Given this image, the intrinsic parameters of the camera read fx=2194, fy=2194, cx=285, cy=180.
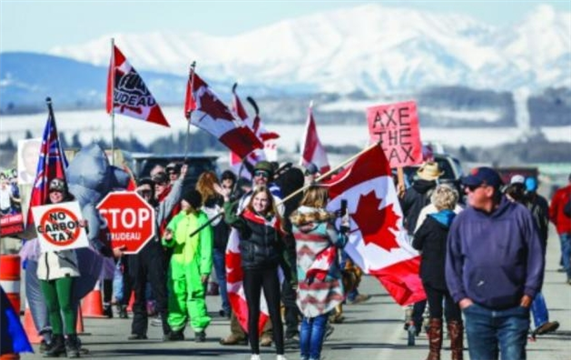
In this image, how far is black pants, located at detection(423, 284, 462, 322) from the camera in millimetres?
17016

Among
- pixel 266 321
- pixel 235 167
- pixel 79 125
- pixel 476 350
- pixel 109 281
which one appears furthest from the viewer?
pixel 79 125

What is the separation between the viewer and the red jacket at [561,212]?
31781 mm

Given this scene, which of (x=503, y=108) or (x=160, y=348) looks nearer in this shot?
(x=160, y=348)

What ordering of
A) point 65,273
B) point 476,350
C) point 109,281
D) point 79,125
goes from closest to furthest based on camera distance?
point 476,350, point 65,273, point 109,281, point 79,125

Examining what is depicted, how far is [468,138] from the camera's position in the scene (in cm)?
15850

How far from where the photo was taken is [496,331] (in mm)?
12867

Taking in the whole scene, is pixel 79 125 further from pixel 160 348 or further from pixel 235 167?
pixel 160 348

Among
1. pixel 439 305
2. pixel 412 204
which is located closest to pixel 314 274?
pixel 439 305

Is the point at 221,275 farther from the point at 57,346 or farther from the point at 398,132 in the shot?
the point at 57,346

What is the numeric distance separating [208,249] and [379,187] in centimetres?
215

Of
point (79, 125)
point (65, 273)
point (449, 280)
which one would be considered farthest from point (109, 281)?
point (79, 125)

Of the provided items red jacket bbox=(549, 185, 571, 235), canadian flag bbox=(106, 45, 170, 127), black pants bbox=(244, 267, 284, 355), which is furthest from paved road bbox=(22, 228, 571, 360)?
red jacket bbox=(549, 185, 571, 235)

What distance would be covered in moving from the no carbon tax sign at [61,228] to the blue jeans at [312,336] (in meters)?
2.36

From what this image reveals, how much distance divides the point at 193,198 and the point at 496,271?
24.3 feet
